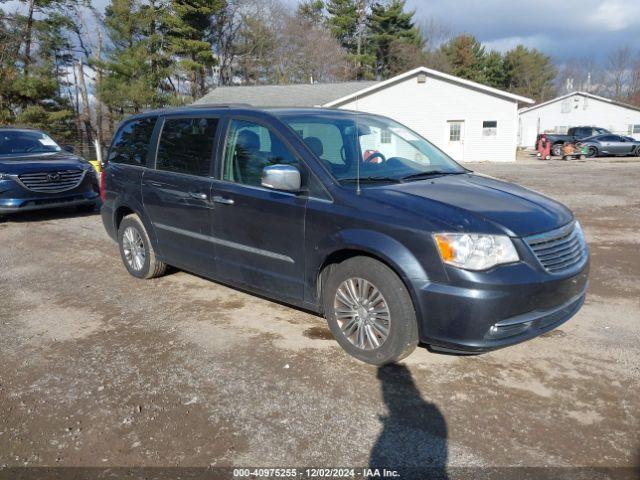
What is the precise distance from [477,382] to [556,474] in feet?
2.98

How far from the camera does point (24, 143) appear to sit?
10.1 metres

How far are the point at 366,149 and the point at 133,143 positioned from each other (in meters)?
2.82

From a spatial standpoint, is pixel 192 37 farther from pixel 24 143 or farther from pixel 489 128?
pixel 24 143

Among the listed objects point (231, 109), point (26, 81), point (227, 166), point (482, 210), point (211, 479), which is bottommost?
point (211, 479)

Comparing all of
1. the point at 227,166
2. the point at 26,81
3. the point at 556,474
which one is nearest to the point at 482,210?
the point at 556,474

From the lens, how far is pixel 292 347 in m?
4.00

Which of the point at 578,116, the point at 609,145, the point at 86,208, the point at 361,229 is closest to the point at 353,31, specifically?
the point at 578,116

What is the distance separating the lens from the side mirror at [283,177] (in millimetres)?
3727

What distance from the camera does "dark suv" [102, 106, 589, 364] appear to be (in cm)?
320

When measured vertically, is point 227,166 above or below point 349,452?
above

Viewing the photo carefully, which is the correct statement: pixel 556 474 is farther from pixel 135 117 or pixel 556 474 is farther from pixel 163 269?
pixel 135 117

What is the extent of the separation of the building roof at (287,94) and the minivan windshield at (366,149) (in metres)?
22.8

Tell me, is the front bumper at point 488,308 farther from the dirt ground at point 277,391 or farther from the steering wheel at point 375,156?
the steering wheel at point 375,156

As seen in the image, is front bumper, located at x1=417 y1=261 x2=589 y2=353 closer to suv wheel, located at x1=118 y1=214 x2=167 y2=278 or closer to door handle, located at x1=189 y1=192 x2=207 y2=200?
door handle, located at x1=189 y1=192 x2=207 y2=200
